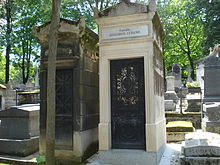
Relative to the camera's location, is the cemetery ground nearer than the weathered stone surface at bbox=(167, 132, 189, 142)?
Yes

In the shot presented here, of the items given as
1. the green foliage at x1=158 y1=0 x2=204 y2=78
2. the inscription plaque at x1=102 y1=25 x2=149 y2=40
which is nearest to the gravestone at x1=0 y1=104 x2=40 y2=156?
the inscription plaque at x1=102 y1=25 x2=149 y2=40

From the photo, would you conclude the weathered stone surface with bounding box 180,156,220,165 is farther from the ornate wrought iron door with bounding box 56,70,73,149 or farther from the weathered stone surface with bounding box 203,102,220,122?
the weathered stone surface with bounding box 203,102,220,122

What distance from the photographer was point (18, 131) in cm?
635

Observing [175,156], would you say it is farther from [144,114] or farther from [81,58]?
[81,58]

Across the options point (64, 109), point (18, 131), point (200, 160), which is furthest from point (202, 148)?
point (18, 131)

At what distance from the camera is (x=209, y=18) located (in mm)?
27125

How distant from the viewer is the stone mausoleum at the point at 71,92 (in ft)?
18.0

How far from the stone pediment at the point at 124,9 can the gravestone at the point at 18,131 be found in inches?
139

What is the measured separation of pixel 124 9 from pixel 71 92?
245 centimetres

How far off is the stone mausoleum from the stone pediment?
0.73m

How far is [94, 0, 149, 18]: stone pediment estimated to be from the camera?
16.1 ft

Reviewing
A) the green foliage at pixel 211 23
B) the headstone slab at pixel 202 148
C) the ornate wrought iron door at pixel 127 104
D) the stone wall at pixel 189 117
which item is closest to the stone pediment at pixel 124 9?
the ornate wrought iron door at pixel 127 104

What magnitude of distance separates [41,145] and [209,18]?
27411mm

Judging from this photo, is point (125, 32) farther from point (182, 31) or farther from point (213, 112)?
point (182, 31)
